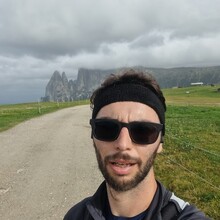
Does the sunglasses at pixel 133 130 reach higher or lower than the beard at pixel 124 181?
higher

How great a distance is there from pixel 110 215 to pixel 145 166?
0.43m

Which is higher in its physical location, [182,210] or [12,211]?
[182,210]

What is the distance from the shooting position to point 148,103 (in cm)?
292

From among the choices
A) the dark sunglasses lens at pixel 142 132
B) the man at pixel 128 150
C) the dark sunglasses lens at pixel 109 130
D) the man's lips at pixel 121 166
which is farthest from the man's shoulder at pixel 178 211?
the dark sunglasses lens at pixel 109 130

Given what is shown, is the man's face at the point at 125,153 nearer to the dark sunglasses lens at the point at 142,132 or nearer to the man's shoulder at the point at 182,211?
the dark sunglasses lens at the point at 142,132

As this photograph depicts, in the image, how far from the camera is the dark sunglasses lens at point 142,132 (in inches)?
112

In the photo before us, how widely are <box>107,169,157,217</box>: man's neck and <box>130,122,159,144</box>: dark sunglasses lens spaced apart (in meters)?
0.29

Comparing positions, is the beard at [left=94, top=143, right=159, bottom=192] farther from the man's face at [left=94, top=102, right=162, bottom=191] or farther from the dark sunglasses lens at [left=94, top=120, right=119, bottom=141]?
the dark sunglasses lens at [left=94, top=120, right=119, bottom=141]

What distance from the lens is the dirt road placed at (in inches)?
372

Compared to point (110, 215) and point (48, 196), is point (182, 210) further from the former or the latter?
point (48, 196)

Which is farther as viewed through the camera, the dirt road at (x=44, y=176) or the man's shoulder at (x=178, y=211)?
the dirt road at (x=44, y=176)

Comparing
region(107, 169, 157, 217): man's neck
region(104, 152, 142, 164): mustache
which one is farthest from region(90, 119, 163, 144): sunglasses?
region(107, 169, 157, 217): man's neck

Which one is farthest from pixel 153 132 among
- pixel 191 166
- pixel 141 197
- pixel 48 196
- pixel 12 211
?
pixel 191 166

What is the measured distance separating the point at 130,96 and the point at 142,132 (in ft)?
0.96
